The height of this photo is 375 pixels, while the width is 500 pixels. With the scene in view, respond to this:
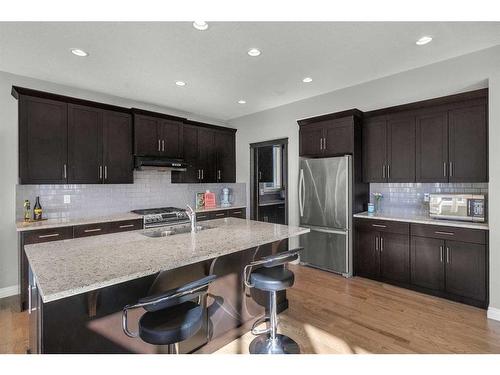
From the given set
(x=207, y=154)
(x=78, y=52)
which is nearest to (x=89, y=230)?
(x=78, y=52)

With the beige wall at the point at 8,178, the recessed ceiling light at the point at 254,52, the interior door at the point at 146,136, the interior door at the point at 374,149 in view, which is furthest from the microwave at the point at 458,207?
the beige wall at the point at 8,178

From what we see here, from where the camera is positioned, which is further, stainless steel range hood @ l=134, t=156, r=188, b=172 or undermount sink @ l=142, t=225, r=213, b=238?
stainless steel range hood @ l=134, t=156, r=188, b=172

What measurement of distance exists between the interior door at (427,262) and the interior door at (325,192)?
0.87 metres

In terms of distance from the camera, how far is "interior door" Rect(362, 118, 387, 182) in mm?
3613

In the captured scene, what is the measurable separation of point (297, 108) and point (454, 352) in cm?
377

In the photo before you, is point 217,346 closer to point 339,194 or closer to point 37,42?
point 339,194

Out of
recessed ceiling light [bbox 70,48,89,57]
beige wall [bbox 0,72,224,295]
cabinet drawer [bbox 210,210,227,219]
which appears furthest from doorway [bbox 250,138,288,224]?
beige wall [bbox 0,72,224,295]

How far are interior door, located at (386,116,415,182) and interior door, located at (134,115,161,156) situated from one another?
11.6 ft

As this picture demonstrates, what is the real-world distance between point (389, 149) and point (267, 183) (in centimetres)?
274

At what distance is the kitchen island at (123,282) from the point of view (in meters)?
1.34

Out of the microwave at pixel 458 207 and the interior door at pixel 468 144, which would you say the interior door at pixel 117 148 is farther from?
the interior door at pixel 468 144

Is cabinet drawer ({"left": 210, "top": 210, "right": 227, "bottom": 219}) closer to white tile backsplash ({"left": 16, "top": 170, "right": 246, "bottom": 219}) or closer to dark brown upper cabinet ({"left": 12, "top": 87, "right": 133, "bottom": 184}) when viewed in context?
white tile backsplash ({"left": 16, "top": 170, "right": 246, "bottom": 219})

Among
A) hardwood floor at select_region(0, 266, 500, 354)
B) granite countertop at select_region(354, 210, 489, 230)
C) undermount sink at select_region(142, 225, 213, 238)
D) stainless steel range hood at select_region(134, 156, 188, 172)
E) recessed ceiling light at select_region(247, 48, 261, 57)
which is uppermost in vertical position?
Answer: recessed ceiling light at select_region(247, 48, 261, 57)

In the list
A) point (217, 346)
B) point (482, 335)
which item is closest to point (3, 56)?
point (217, 346)
